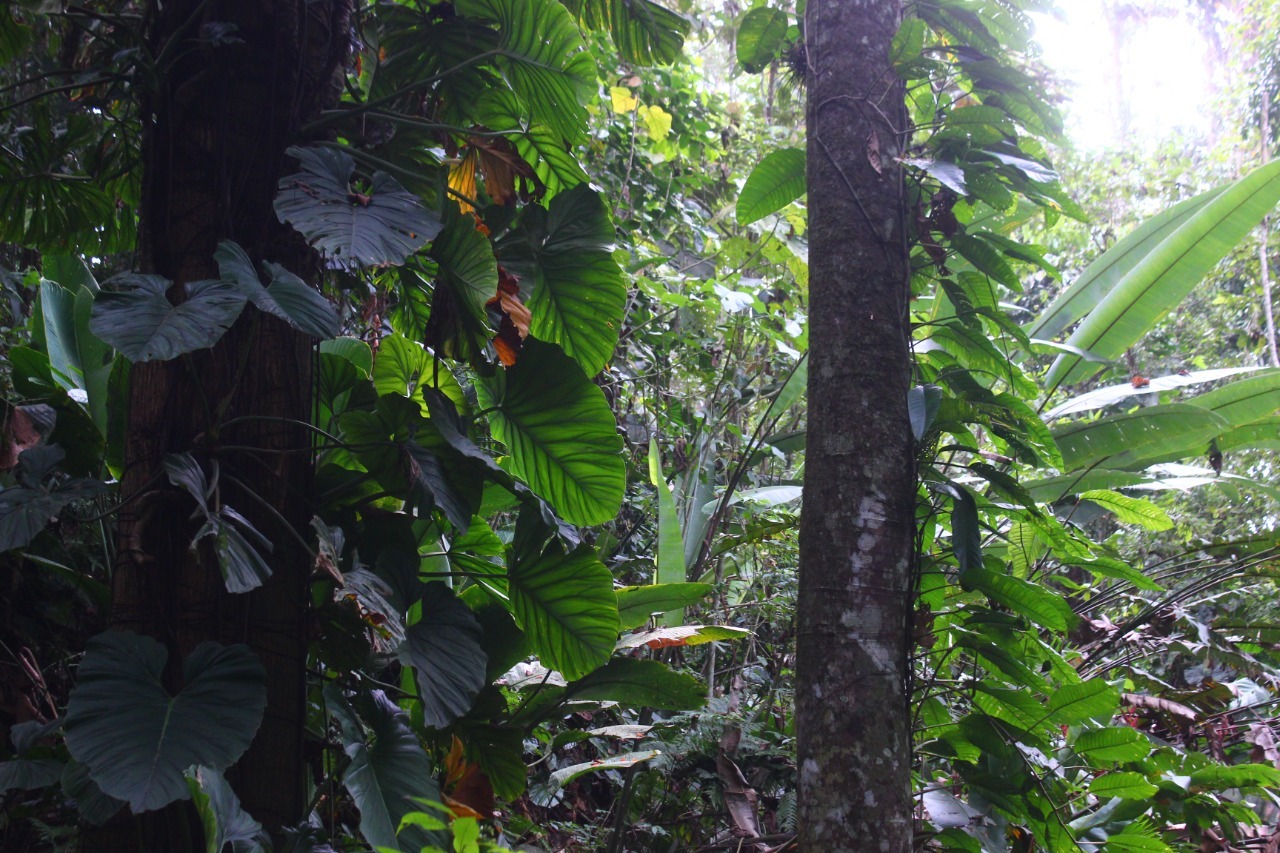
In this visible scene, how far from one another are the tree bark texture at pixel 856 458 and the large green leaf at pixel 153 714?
3.19 ft

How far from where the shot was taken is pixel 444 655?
52.9 inches

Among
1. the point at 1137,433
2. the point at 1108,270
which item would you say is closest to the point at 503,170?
the point at 1137,433

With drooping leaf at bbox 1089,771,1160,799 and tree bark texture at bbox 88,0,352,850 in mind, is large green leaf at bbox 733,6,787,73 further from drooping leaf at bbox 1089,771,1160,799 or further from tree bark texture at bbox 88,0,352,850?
drooping leaf at bbox 1089,771,1160,799

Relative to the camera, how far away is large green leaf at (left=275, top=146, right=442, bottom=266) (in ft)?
3.89

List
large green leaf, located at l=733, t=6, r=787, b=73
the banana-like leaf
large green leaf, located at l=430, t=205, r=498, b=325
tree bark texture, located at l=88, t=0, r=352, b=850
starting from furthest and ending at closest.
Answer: the banana-like leaf, large green leaf, located at l=733, t=6, r=787, b=73, large green leaf, located at l=430, t=205, r=498, b=325, tree bark texture, located at l=88, t=0, r=352, b=850

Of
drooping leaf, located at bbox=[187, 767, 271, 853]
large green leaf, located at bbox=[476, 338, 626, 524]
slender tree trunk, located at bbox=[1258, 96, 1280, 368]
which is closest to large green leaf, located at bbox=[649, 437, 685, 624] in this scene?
large green leaf, located at bbox=[476, 338, 626, 524]

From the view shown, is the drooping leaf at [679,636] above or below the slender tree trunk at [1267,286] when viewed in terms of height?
below

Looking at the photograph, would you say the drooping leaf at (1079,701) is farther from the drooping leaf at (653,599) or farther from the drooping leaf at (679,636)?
the drooping leaf at (653,599)

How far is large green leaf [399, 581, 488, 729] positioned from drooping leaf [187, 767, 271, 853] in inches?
10.5

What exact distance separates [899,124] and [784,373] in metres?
2.18

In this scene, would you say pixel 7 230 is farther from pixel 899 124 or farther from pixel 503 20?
pixel 899 124

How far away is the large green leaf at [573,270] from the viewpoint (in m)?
1.61

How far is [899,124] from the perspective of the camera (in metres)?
1.87

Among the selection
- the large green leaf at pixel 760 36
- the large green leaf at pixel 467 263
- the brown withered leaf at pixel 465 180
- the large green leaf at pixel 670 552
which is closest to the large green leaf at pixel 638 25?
the large green leaf at pixel 760 36
